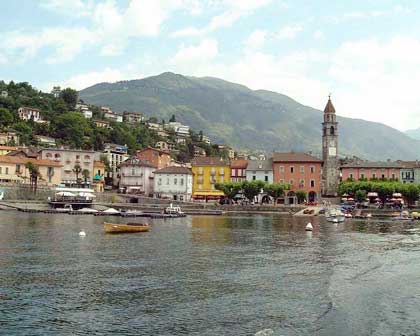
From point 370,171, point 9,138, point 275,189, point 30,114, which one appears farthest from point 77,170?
point 370,171

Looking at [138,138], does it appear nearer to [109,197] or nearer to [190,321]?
[109,197]

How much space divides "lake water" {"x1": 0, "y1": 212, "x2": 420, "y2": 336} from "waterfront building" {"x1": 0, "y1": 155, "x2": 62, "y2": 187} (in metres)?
58.3

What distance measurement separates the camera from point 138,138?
188 meters

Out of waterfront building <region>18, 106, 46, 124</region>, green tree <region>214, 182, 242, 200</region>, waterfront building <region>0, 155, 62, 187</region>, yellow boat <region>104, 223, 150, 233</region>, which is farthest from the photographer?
waterfront building <region>18, 106, 46, 124</region>

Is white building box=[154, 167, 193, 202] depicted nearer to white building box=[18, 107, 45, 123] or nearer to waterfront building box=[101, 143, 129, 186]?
waterfront building box=[101, 143, 129, 186]

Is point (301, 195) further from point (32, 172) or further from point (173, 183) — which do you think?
point (32, 172)

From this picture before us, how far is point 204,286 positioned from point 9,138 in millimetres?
118672

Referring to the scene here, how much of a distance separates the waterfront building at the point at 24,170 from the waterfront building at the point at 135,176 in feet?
50.2

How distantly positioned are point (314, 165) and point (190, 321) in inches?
3945

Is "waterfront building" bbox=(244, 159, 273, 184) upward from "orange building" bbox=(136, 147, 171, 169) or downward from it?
downward

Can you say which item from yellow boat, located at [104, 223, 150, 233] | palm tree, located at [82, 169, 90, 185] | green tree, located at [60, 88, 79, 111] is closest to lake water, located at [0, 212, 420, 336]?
yellow boat, located at [104, 223, 150, 233]

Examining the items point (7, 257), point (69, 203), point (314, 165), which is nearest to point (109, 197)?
point (69, 203)

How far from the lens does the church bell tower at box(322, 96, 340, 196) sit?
396 ft

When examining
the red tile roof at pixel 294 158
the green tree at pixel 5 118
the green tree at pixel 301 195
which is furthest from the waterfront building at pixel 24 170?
the green tree at pixel 301 195
